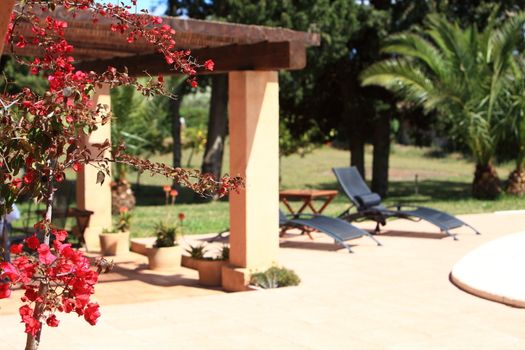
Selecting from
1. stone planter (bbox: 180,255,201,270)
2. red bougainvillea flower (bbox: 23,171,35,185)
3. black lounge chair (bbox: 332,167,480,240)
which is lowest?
stone planter (bbox: 180,255,201,270)

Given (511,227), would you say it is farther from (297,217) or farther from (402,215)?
(297,217)

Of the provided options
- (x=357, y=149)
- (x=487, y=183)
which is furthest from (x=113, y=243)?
(x=357, y=149)

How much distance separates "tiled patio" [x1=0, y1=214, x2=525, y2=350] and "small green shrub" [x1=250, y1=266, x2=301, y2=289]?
0.62 feet

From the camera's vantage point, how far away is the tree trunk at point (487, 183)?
2045 cm

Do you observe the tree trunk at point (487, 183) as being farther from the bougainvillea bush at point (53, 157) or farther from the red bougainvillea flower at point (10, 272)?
the red bougainvillea flower at point (10, 272)

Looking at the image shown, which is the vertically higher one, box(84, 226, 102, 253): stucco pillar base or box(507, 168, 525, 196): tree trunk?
box(507, 168, 525, 196): tree trunk

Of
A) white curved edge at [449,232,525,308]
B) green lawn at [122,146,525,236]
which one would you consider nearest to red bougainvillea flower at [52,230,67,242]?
white curved edge at [449,232,525,308]

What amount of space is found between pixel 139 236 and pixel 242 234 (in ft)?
17.9

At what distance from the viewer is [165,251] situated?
10.3 m

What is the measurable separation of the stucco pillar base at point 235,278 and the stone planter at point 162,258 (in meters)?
1.40

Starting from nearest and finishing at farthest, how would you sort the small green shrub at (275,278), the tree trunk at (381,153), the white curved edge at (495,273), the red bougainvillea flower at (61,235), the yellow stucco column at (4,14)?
the yellow stucco column at (4,14)
the red bougainvillea flower at (61,235)
the white curved edge at (495,273)
the small green shrub at (275,278)
the tree trunk at (381,153)

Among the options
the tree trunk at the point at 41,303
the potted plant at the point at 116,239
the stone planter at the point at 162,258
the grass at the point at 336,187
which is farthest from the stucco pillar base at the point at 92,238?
the tree trunk at the point at 41,303

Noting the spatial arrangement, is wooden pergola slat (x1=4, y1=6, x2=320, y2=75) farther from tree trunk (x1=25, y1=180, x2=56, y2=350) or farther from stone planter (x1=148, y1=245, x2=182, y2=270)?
tree trunk (x1=25, y1=180, x2=56, y2=350)

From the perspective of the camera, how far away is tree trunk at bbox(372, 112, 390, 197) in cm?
2467
